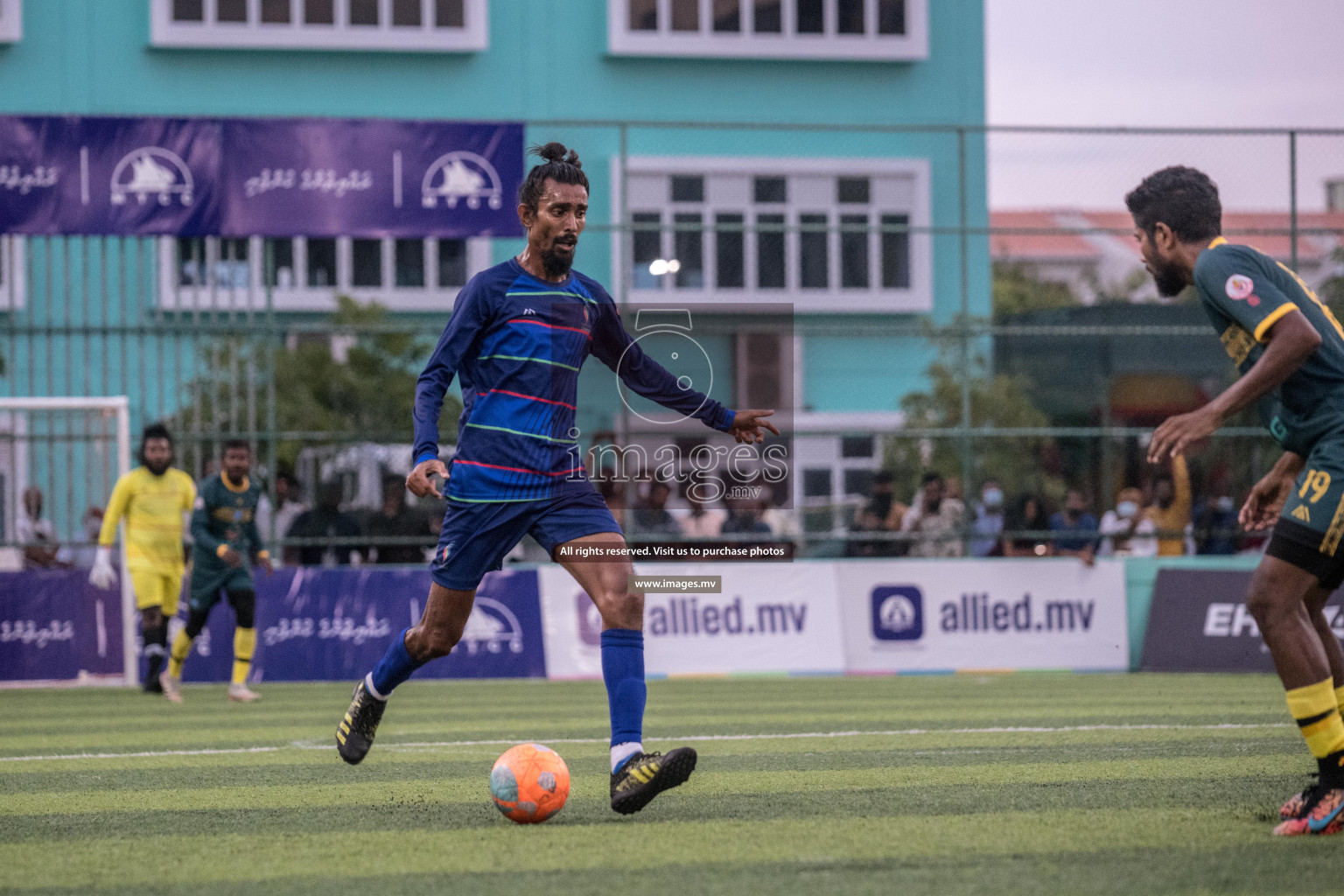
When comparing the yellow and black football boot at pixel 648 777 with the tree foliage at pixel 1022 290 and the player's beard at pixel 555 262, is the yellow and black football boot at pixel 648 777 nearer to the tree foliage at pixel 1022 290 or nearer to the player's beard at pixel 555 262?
the player's beard at pixel 555 262

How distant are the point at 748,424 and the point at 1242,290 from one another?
210 centimetres

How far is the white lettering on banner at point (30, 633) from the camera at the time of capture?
49.0 feet

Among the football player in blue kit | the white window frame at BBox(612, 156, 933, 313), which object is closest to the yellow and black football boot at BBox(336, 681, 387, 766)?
the football player in blue kit

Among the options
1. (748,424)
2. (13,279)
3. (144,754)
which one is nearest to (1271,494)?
(748,424)

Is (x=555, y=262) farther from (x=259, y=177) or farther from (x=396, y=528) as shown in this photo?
(x=259, y=177)

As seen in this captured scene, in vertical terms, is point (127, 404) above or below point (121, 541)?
above

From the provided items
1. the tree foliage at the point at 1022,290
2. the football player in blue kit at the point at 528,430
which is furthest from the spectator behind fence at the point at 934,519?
the football player in blue kit at the point at 528,430

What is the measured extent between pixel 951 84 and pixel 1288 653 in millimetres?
24665

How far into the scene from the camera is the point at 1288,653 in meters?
5.05

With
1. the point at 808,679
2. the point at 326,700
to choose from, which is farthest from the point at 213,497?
the point at 808,679

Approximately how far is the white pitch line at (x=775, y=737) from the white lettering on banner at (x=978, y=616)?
6294 mm

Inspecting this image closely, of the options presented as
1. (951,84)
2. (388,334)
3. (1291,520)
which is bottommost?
(1291,520)

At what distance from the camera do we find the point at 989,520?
54.5ft

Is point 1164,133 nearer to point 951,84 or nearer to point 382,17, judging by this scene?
point 951,84
